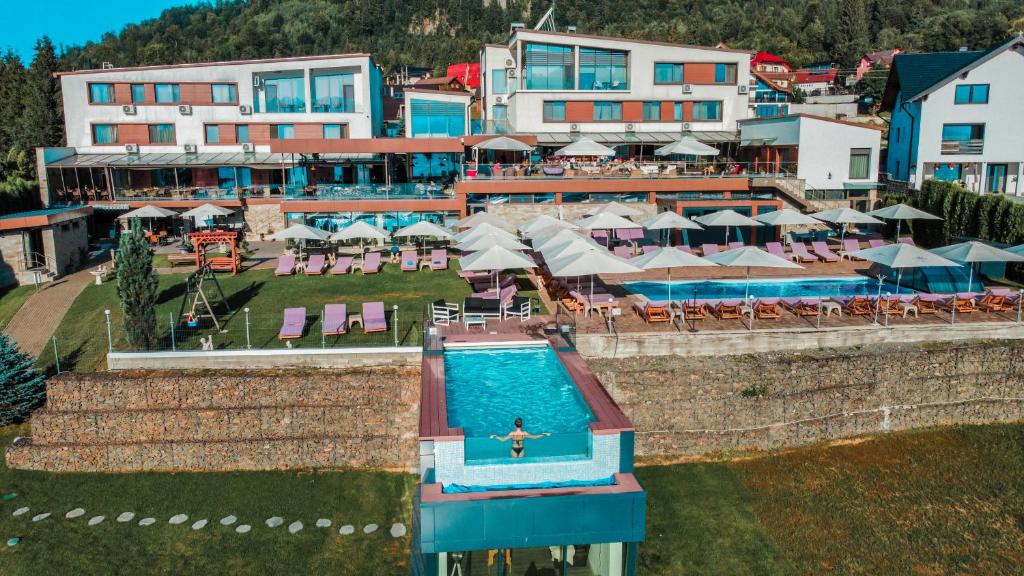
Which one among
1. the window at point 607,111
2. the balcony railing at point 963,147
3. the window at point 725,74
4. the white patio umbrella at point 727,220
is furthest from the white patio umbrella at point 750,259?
the window at point 725,74

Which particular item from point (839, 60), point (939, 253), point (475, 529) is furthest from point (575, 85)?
point (839, 60)

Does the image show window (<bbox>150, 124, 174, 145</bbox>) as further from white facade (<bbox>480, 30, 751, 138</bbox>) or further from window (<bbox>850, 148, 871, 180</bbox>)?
window (<bbox>850, 148, 871, 180</bbox>)

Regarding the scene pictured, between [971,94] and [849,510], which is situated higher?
[971,94]

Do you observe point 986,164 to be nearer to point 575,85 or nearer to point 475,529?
point 575,85

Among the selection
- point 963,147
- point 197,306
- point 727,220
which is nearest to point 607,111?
point 727,220

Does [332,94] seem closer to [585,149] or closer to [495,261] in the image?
[585,149]

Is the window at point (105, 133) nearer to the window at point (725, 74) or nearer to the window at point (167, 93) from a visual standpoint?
the window at point (167, 93)
